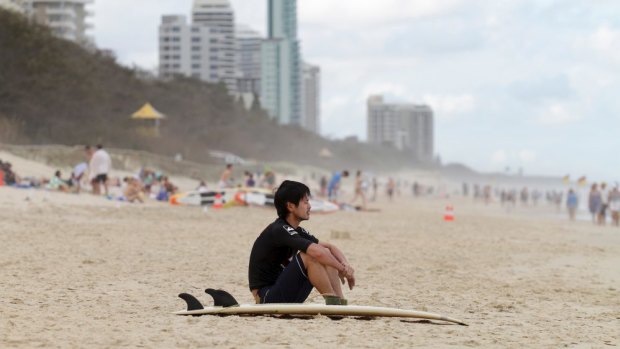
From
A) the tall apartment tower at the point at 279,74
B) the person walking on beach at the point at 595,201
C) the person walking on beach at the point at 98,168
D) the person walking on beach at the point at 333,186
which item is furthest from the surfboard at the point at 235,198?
the tall apartment tower at the point at 279,74

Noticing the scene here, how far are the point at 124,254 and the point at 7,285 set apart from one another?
144 inches

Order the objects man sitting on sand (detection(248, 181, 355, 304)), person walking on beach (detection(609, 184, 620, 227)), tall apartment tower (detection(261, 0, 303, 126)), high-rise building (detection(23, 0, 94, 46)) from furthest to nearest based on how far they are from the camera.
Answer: tall apartment tower (detection(261, 0, 303, 126)), high-rise building (detection(23, 0, 94, 46)), person walking on beach (detection(609, 184, 620, 227)), man sitting on sand (detection(248, 181, 355, 304))

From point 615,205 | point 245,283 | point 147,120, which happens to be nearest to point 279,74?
point 147,120

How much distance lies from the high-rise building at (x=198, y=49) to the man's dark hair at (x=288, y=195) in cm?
16261

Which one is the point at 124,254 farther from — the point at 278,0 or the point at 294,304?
the point at 278,0

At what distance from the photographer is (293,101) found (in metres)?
199

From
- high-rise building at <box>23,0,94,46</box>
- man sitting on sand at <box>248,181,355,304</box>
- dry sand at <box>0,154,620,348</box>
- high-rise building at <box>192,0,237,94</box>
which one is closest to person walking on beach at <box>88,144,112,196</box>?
dry sand at <box>0,154,620,348</box>

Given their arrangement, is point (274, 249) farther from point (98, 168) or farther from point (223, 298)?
point (98, 168)

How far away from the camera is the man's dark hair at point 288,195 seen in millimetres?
7504

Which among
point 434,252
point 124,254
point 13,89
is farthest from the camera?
point 13,89

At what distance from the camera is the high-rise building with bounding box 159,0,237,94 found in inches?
6786

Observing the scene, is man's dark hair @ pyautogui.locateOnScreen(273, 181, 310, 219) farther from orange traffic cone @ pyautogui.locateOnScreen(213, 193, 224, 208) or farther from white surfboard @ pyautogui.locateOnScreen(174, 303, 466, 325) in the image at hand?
orange traffic cone @ pyautogui.locateOnScreen(213, 193, 224, 208)

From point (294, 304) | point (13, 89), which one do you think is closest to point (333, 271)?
point (294, 304)

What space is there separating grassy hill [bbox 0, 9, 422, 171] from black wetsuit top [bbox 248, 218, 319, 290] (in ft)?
111
